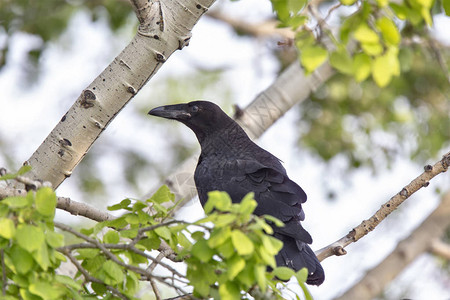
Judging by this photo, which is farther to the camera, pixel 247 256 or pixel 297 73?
pixel 297 73

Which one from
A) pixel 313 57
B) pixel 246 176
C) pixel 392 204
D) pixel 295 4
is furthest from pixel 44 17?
pixel 313 57

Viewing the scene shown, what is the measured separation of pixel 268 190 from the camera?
3.77m

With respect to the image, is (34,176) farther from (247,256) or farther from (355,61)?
(355,61)

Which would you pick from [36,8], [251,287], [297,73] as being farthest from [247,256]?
[36,8]

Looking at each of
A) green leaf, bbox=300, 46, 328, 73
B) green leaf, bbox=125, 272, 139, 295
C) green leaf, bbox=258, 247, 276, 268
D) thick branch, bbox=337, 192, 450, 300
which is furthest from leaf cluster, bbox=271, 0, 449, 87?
thick branch, bbox=337, 192, 450, 300

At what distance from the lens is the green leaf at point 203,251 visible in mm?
2158

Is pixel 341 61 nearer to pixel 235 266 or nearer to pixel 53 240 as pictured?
pixel 235 266

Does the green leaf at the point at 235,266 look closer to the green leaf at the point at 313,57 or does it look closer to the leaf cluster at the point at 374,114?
the green leaf at the point at 313,57

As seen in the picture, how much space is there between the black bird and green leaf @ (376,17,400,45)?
158 cm

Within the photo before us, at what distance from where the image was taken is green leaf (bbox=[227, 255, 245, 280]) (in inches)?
80.5

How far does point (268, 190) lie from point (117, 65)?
3.99 ft

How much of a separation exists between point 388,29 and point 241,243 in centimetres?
83

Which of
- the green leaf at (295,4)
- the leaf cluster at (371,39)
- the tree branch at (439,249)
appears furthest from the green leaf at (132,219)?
the tree branch at (439,249)

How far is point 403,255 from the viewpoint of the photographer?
6.68 m
